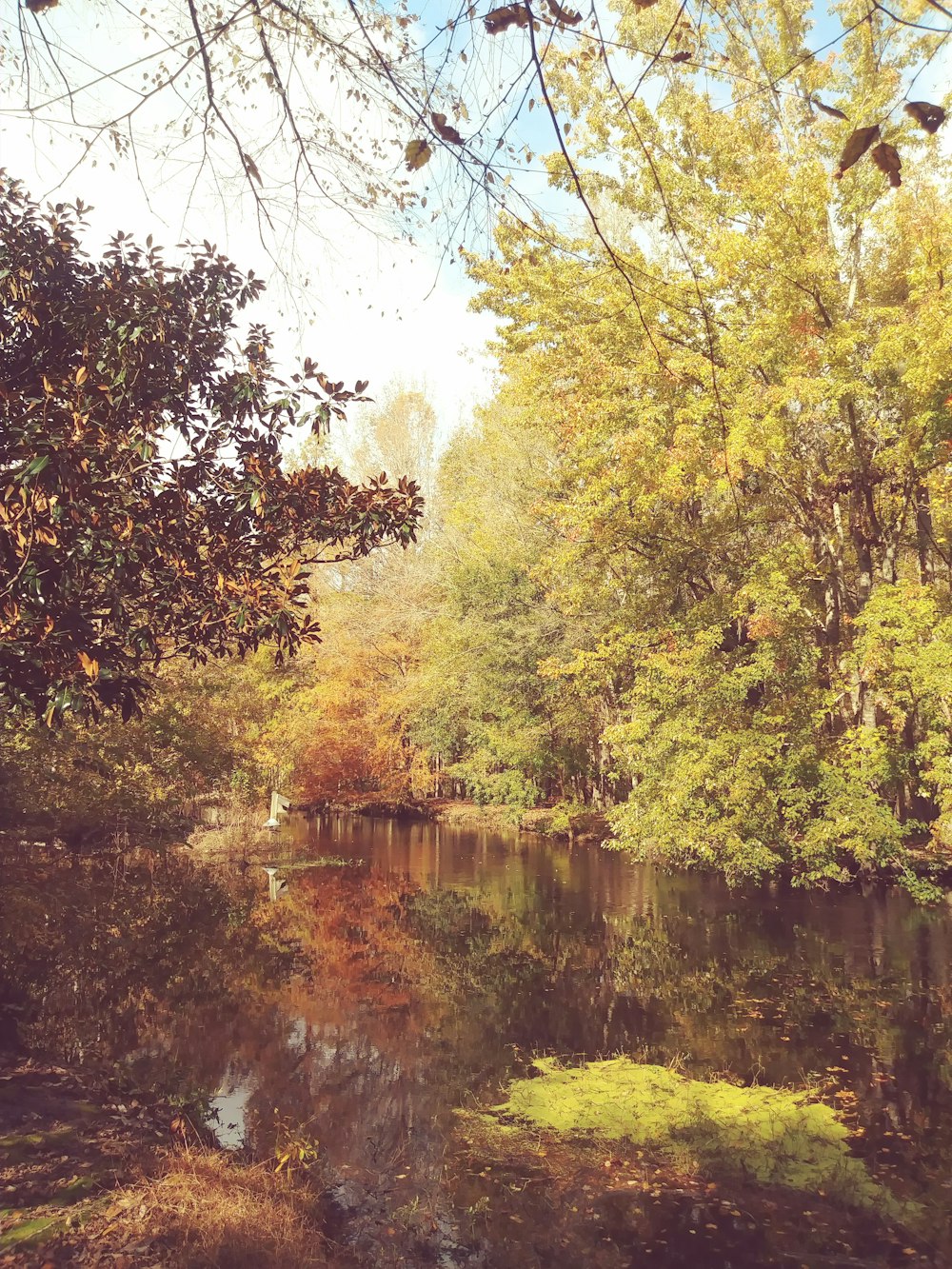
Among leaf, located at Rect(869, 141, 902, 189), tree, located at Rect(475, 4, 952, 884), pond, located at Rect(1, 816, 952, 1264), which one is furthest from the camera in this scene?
tree, located at Rect(475, 4, 952, 884)

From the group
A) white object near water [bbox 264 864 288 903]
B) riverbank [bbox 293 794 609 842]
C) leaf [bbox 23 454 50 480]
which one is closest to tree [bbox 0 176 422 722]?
leaf [bbox 23 454 50 480]

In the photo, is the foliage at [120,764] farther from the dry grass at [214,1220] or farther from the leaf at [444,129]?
the leaf at [444,129]

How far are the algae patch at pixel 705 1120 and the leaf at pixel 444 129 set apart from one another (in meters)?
7.03

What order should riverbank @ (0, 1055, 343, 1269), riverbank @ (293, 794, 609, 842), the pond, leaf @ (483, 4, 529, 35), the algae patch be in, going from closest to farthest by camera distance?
1. leaf @ (483, 4, 529, 35)
2. riverbank @ (0, 1055, 343, 1269)
3. the algae patch
4. the pond
5. riverbank @ (293, 794, 609, 842)

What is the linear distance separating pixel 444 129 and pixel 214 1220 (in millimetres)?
5674

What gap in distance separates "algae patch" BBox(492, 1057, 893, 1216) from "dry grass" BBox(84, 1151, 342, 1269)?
2.60 m

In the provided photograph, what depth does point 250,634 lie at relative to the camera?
18.9 ft

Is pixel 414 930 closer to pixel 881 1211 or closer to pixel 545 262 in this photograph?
pixel 881 1211

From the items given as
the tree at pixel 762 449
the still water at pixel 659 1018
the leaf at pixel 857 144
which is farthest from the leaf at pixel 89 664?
the tree at pixel 762 449

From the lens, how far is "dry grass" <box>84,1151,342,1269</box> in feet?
14.6

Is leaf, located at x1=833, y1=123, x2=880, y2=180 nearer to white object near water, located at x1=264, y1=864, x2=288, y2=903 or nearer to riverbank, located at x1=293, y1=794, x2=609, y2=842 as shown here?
white object near water, located at x1=264, y1=864, x2=288, y2=903

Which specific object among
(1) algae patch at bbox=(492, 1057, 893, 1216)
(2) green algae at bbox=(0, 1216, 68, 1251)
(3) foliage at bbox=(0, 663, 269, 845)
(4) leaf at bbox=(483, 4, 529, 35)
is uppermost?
(4) leaf at bbox=(483, 4, 529, 35)

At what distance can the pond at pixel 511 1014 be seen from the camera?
6970mm

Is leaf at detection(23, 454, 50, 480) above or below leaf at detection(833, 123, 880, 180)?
below
